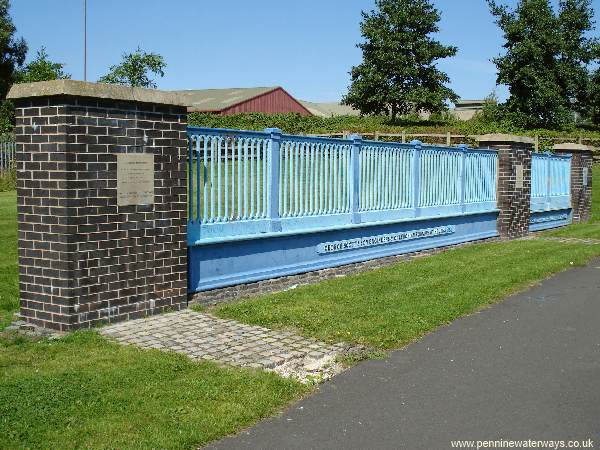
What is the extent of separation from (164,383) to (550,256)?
346 inches

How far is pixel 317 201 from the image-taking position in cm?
1025

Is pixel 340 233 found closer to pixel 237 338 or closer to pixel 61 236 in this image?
pixel 237 338

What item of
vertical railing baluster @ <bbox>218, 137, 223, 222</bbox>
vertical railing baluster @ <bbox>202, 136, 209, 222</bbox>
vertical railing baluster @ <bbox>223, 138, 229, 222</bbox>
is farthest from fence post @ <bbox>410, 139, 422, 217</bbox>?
vertical railing baluster @ <bbox>202, 136, 209, 222</bbox>

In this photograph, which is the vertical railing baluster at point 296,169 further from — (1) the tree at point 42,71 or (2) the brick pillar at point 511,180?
(1) the tree at point 42,71

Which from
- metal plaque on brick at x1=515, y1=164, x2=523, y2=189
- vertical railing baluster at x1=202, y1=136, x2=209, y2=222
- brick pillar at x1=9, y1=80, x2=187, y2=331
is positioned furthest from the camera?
metal plaque on brick at x1=515, y1=164, x2=523, y2=189

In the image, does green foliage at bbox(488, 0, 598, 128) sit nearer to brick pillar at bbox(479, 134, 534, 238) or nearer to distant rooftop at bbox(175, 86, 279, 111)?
distant rooftop at bbox(175, 86, 279, 111)

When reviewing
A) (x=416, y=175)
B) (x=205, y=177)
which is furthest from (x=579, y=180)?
(x=205, y=177)

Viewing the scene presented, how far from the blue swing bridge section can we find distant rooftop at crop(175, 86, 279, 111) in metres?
41.4

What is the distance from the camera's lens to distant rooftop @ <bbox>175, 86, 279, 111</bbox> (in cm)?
5467

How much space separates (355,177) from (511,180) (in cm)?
591

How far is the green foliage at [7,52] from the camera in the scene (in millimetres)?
51531

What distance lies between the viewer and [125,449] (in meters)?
4.09

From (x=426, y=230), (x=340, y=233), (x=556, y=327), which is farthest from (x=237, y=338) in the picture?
(x=426, y=230)

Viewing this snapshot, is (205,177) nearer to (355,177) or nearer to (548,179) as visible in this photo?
(355,177)
